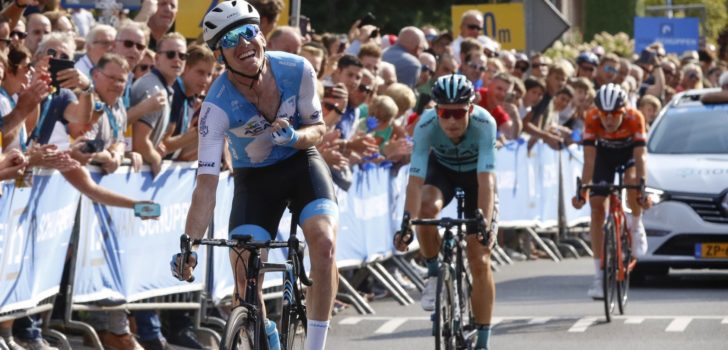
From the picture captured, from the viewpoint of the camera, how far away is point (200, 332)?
11789 millimetres

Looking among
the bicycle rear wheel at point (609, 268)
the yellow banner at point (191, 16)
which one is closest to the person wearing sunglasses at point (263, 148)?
the bicycle rear wheel at point (609, 268)

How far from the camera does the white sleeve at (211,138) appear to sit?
802 cm

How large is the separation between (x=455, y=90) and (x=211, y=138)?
8.88 ft

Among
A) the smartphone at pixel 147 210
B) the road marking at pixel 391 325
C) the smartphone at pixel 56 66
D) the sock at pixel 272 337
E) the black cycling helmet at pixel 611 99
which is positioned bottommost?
the road marking at pixel 391 325

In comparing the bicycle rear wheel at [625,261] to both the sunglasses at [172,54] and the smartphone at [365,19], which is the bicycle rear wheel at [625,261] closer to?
the sunglasses at [172,54]

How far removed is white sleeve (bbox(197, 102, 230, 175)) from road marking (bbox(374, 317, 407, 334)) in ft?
16.3

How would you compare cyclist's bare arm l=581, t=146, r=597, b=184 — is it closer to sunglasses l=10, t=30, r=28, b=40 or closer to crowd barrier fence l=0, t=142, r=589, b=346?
crowd barrier fence l=0, t=142, r=589, b=346

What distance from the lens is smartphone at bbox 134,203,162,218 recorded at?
10.2 metres

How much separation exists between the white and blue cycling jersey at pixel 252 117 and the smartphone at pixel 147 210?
5.86 feet

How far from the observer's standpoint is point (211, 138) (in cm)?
809

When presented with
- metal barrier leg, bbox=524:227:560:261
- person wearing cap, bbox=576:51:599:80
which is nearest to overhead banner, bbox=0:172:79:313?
metal barrier leg, bbox=524:227:560:261

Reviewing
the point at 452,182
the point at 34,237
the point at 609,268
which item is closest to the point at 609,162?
the point at 609,268

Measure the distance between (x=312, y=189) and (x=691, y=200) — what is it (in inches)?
320

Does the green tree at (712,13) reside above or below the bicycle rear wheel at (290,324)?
above
